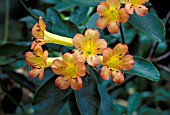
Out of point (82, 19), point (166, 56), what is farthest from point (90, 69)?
point (166, 56)

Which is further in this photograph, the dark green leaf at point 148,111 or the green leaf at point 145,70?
the dark green leaf at point 148,111

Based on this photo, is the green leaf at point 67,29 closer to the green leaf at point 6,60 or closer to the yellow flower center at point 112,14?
the yellow flower center at point 112,14

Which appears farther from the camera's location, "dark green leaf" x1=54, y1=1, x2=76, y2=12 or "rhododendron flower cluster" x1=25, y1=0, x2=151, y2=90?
"dark green leaf" x1=54, y1=1, x2=76, y2=12

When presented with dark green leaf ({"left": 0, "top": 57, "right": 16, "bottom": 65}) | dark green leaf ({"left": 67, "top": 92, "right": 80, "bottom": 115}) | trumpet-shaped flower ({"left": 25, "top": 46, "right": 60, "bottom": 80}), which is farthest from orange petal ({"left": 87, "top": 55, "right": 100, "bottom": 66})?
dark green leaf ({"left": 0, "top": 57, "right": 16, "bottom": 65})

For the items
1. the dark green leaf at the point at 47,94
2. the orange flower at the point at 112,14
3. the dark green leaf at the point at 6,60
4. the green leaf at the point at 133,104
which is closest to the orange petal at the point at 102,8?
the orange flower at the point at 112,14

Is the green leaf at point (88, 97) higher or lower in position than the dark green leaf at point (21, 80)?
higher

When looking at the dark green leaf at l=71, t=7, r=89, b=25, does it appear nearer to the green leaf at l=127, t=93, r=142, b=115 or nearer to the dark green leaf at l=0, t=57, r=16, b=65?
the dark green leaf at l=0, t=57, r=16, b=65

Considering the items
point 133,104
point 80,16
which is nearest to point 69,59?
point 80,16

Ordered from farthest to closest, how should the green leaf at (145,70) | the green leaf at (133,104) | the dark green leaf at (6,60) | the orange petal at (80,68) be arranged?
the green leaf at (133,104) < the dark green leaf at (6,60) < the green leaf at (145,70) < the orange petal at (80,68)

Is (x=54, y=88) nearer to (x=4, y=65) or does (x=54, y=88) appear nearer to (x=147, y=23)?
(x=147, y=23)
